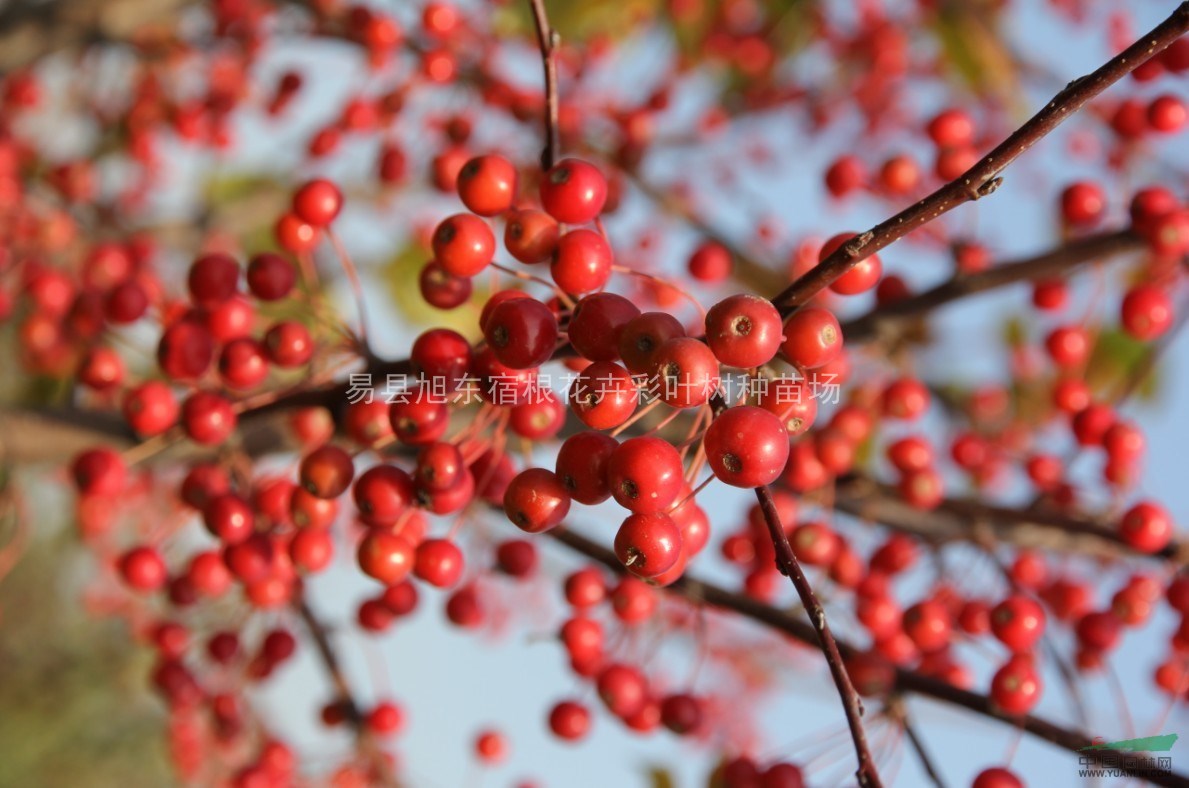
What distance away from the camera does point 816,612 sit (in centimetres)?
119

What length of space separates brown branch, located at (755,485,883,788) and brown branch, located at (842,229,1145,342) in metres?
1.16

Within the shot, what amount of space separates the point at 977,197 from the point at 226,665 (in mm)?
2515

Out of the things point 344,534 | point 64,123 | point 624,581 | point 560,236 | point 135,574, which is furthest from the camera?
point 64,123

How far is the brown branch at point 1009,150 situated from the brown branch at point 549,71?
0.62m

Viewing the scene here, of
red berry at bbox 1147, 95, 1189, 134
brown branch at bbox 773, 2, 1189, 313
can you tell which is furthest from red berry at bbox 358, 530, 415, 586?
red berry at bbox 1147, 95, 1189, 134

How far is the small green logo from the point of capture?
1659 millimetres

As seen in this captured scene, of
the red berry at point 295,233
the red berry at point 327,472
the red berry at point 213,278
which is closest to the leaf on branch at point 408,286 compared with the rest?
the red berry at point 295,233

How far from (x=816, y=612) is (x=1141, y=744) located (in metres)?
1.07

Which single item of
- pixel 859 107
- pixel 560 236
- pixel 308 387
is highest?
pixel 859 107

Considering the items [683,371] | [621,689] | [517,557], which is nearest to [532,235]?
[683,371]

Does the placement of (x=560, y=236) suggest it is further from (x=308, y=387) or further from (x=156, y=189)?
(x=156, y=189)

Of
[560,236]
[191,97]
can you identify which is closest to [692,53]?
[191,97]

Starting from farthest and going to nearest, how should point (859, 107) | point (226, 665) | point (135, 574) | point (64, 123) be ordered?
1. point (859, 107)
2. point (64, 123)
3. point (226, 665)
4. point (135, 574)

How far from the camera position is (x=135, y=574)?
237cm
